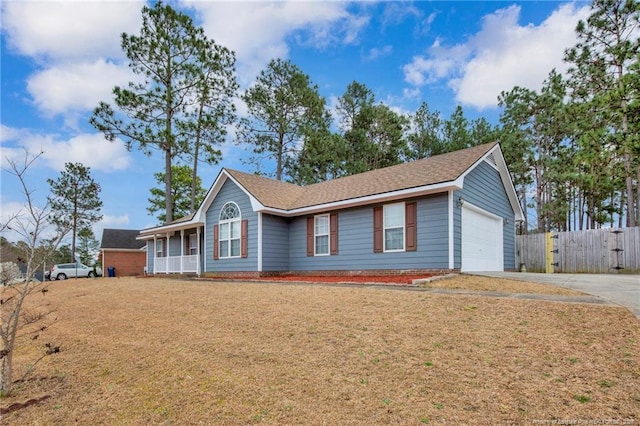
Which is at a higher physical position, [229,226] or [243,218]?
[243,218]

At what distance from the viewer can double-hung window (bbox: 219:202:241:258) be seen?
53.7 ft

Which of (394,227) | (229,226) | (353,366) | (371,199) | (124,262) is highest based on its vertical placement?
(371,199)

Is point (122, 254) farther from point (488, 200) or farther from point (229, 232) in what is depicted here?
point (488, 200)

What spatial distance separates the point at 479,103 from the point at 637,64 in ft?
50.0

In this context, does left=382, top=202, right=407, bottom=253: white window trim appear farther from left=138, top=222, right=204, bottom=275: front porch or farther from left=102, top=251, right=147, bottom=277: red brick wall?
left=102, top=251, right=147, bottom=277: red brick wall

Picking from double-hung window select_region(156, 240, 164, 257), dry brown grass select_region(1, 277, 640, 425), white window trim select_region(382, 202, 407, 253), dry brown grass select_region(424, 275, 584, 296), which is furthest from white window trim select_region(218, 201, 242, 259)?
dry brown grass select_region(424, 275, 584, 296)

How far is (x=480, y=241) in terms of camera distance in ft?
45.3

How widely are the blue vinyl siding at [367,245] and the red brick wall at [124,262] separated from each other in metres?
24.3

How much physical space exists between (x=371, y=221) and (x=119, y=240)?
3016 centimetres

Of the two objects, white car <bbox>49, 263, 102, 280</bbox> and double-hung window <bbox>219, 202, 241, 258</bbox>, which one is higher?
double-hung window <bbox>219, 202, 241, 258</bbox>

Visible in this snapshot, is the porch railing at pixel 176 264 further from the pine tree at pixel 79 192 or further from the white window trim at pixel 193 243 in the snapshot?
the pine tree at pixel 79 192

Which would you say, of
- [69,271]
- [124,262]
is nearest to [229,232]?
[69,271]

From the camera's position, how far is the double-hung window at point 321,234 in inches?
582

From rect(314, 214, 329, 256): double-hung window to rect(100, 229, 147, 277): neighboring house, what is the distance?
2510cm
